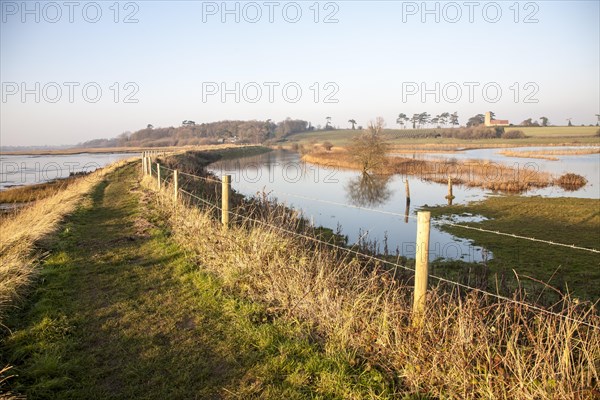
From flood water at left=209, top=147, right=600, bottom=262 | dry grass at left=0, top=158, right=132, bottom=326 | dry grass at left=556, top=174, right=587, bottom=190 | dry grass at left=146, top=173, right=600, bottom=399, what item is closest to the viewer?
dry grass at left=146, top=173, right=600, bottom=399

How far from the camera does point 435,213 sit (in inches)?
771

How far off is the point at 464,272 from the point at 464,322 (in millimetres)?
6818

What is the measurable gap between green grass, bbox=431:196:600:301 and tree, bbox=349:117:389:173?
1684 cm

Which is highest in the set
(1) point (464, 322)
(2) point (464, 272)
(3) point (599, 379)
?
(1) point (464, 322)

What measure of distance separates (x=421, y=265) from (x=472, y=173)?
1404 inches

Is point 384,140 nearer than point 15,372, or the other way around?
point 15,372

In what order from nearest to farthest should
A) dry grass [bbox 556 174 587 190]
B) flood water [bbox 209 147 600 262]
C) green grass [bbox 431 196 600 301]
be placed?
green grass [bbox 431 196 600 301], flood water [bbox 209 147 600 262], dry grass [bbox 556 174 587 190]

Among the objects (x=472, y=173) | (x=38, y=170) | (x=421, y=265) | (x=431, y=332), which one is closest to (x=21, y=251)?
(x=421, y=265)

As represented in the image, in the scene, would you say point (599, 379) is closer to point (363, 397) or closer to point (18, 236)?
point (363, 397)

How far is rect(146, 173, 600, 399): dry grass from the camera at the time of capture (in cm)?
300

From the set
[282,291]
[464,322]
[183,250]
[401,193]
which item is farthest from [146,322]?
[401,193]

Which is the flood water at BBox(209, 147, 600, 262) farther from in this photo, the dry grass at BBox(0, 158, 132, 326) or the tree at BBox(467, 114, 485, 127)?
the tree at BBox(467, 114, 485, 127)

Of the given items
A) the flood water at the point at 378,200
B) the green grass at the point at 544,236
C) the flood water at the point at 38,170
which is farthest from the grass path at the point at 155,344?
the flood water at the point at 38,170

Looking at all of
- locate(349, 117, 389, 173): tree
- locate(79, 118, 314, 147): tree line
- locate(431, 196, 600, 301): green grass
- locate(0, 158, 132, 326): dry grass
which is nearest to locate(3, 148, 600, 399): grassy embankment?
locate(0, 158, 132, 326): dry grass
